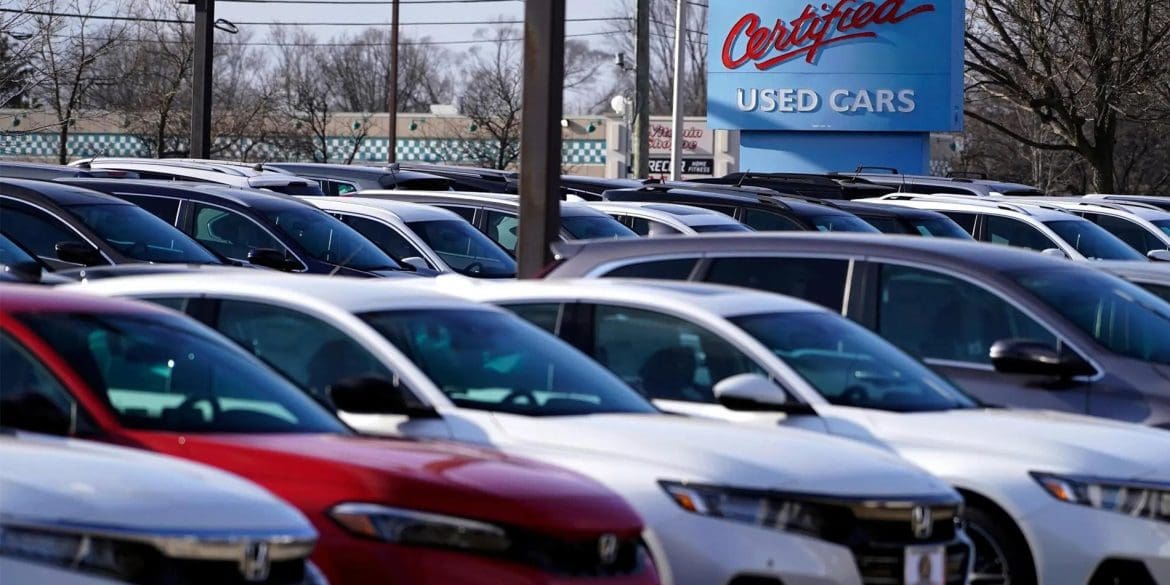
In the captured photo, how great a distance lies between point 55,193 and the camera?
45.6ft

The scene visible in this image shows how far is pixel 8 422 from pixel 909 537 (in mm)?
3041

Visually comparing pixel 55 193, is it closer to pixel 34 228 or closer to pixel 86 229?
pixel 34 228

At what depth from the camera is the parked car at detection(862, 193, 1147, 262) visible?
16.7m

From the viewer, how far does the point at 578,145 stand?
64812mm

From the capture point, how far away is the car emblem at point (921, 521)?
20.8ft

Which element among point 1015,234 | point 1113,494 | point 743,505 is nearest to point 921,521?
point 743,505

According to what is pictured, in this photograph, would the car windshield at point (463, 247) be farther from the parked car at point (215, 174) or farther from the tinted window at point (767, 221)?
the parked car at point (215, 174)

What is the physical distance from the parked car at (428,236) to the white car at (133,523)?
35.2 ft

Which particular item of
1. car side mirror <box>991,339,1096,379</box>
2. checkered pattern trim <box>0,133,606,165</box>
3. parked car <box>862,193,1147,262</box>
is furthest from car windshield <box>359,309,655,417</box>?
checkered pattern trim <box>0,133,606,165</box>

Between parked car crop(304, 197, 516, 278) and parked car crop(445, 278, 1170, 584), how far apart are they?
7182 mm

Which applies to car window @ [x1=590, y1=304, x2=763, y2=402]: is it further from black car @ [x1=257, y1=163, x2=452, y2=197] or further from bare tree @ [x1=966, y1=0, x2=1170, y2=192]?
bare tree @ [x1=966, y1=0, x2=1170, y2=192]

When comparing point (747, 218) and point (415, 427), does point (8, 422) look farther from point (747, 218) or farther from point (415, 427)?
point (747, 218)

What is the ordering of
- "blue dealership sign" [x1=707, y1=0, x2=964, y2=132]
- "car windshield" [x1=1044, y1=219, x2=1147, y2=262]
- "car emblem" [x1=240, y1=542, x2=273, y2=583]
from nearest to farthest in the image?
"car emblem" [x1=240, y1=542, x2=273, y2=583] < "car windshield" [x1=1044, y1=219, x2=1147, y2=262] < "blue dealership sign" [x1=707, y1=0, x2=964, y2=132]

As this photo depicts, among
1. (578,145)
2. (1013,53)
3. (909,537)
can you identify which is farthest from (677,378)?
(578,145)
